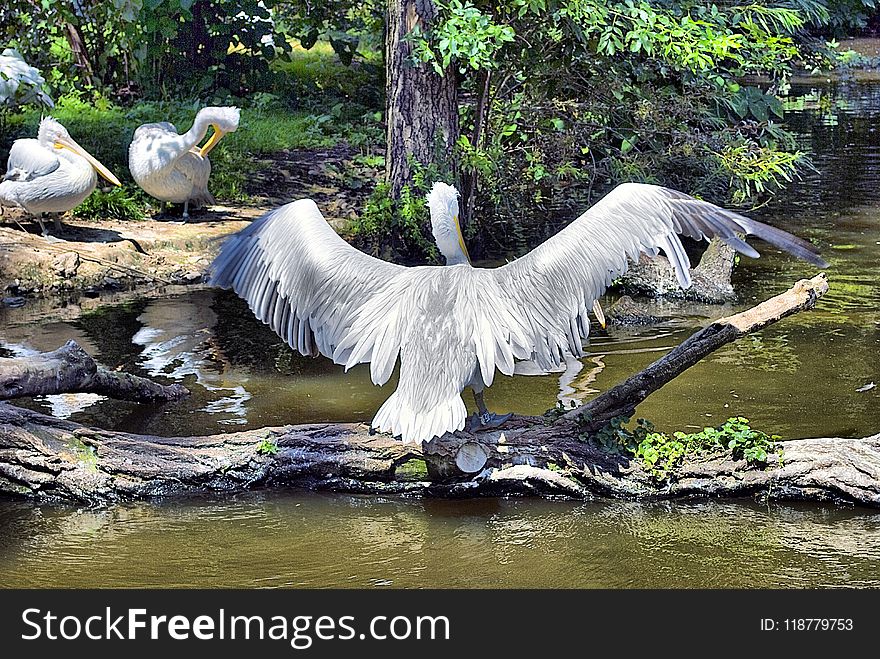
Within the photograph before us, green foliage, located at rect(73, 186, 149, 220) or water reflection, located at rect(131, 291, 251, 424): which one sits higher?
green foliage, located at rect(73, 186, 149, 220)

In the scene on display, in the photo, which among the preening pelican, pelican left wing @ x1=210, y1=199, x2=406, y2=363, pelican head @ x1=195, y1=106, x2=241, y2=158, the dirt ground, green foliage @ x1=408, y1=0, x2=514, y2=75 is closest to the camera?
the preening pelican

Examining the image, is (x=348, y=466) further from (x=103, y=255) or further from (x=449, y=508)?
(x=103, y=255)

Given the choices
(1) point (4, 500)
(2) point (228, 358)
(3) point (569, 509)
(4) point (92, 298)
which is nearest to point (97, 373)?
(1) point (4, 500)

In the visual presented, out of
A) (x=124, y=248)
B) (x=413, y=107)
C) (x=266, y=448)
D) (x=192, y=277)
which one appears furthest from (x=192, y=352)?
(x=413, y=107)

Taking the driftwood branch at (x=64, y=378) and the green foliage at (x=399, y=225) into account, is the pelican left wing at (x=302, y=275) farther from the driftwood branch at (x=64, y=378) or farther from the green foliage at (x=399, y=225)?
the green foliage at (x=399, y=225)

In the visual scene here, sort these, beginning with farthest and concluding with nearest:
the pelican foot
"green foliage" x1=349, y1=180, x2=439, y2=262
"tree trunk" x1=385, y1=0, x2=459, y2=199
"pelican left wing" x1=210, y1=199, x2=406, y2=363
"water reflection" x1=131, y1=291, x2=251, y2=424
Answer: "green foliage" x1=349, y1=180, x2=439, y2=262 → "tree trunk" x1=385, y1=0, x2=459, y2=199 → "water reflection" x1=131, y1=291, x2=251, y2=424 → "pelican left wing" x1=210, y1=199, x2=406, y2=363 → the pelican foot

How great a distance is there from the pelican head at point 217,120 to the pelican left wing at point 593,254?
520 centimetres

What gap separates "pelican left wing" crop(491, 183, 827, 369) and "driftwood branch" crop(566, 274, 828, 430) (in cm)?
25

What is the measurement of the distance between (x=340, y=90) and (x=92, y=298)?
6022mm

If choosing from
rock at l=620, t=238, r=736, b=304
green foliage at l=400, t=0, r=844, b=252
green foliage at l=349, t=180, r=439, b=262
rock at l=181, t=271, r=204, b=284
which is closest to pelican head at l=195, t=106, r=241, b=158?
rock at l=181, t=271, r=204, b=284

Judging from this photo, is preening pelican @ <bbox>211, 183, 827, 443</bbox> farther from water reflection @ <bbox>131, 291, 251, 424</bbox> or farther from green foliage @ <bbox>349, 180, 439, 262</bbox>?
green foliage @ <bbox>349, 180, 439, 262</bbox>

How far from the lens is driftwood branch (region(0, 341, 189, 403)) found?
481 cm

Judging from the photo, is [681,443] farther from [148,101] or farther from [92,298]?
[148,101]

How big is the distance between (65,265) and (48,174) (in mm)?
687
